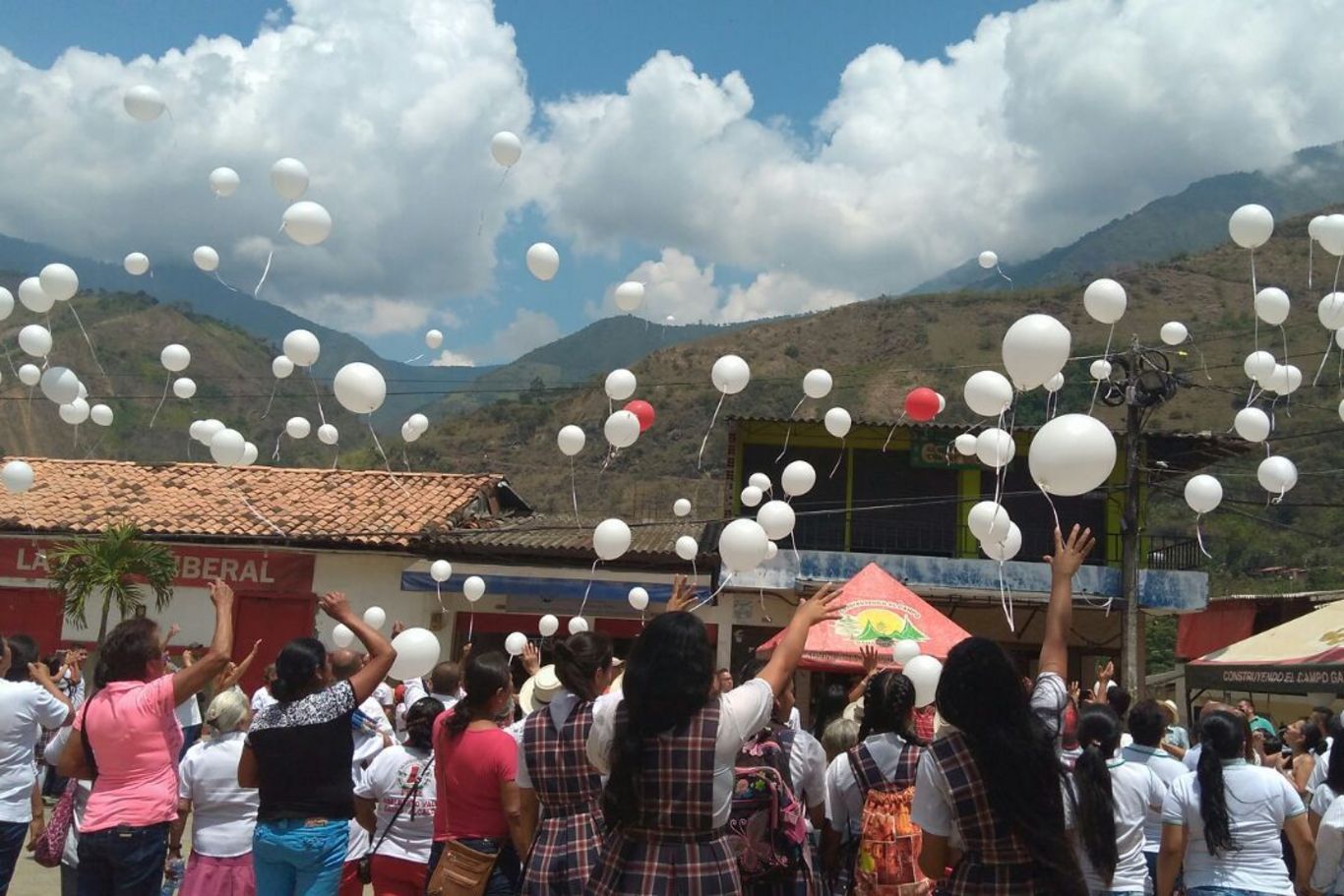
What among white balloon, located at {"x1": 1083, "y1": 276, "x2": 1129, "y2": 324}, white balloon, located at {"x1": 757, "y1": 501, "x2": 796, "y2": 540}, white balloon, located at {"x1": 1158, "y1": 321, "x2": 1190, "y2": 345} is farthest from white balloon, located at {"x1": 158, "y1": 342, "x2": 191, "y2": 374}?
white balloon, located at {"x1": 1158, "y1": 321, "x2": 1190, "y2": 345}

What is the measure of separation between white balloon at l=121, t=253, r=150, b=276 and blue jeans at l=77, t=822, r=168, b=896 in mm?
6015

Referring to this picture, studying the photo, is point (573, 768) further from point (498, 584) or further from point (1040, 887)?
point (498, 584)

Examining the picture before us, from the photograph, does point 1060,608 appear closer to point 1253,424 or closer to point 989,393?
point 989,393

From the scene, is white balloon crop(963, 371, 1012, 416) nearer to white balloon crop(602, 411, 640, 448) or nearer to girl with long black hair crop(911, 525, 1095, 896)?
white balloon crop(602, 411, 640, 448)

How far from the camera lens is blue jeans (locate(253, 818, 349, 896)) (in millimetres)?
3678

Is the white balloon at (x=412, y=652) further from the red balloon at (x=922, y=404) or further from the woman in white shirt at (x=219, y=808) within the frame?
the red balloon at (x=922, y=404)

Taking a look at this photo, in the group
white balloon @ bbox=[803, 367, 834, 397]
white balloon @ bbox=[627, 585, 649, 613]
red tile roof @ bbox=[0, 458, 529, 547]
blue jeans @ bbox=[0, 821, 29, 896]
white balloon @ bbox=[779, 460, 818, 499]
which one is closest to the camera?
blue jeans @ bbox=[0, 821, 29, 896]

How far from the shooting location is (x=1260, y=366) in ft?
29.6

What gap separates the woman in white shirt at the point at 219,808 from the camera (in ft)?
13.7

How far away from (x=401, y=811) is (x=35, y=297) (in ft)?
19.4

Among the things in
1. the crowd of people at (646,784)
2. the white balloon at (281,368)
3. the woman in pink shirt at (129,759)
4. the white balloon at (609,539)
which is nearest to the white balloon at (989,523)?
the crowd of people at (646,784)

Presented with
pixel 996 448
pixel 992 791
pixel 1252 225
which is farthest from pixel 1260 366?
pixel 992 791

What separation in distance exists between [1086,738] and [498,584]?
520 inches

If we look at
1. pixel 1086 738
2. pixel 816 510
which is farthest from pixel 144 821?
pixel 816 510
